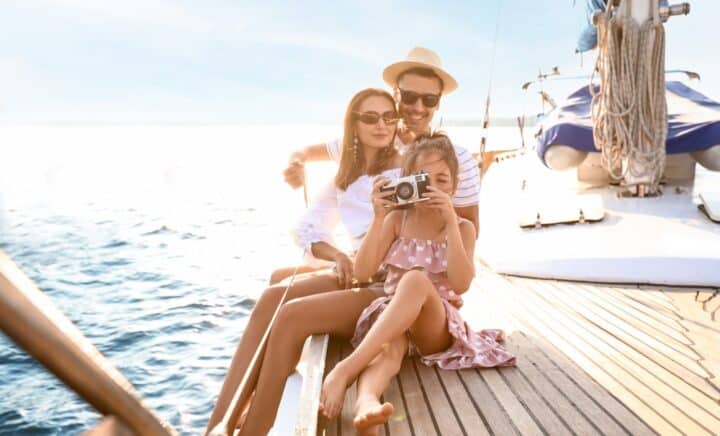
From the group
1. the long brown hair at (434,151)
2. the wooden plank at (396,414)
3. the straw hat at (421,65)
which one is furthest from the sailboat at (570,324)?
the straw hat at (421,65)

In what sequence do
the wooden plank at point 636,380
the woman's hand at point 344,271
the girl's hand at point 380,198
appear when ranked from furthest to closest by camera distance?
the woman's hand at point 344,271
the girl's hand at point 380,198
the wooden plank at point 636,380

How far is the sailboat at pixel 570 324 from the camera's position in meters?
0.53

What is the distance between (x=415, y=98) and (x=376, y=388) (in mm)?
1536

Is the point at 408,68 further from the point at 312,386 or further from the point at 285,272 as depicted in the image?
the point at 312,386

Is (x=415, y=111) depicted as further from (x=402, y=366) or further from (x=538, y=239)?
(x=538, y=239)

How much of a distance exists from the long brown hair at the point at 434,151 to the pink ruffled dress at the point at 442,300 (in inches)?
11.4

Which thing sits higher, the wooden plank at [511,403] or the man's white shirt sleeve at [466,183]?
the man's white shirt sleeve at [466,183]

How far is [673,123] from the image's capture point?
5090mm

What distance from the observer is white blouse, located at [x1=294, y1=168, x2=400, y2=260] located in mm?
2996

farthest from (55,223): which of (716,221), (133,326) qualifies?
(716,221)

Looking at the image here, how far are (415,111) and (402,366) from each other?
1268 mm

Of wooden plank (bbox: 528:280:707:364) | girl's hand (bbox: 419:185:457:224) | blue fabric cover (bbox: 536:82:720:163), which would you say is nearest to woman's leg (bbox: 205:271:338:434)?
girl's hand (bbox: 419:185:457:224)

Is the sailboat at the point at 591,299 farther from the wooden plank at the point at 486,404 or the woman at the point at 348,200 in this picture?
the woman at the point at 348,200

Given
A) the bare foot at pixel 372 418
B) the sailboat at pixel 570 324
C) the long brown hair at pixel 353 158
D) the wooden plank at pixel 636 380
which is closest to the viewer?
the sailboat at pixel 570 324
